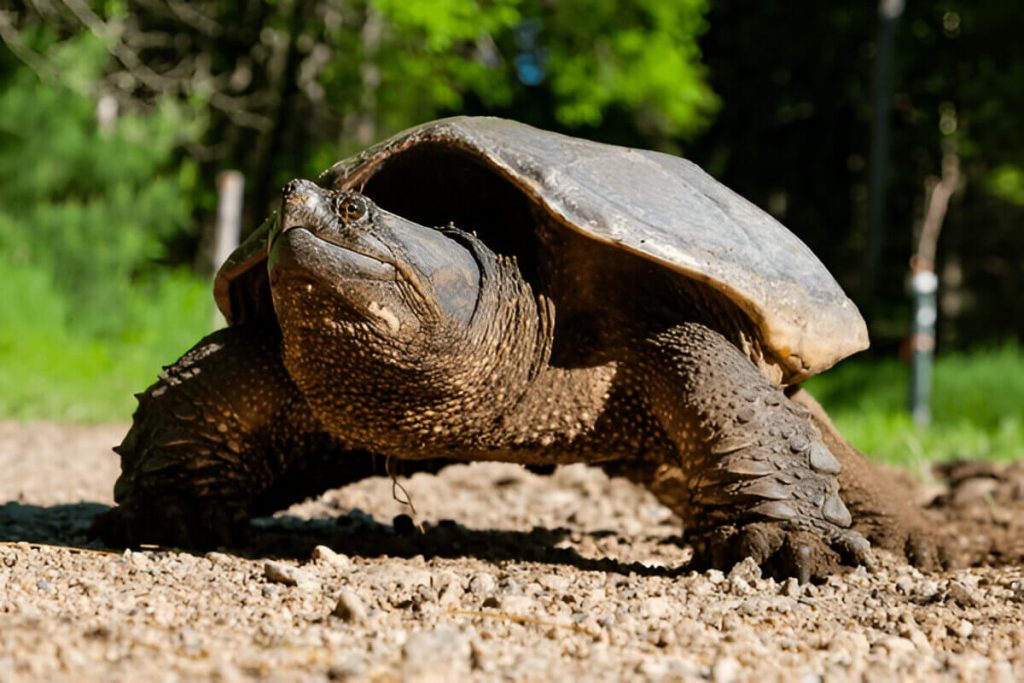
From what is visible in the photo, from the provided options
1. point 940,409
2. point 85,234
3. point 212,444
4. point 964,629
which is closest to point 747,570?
point 964,629

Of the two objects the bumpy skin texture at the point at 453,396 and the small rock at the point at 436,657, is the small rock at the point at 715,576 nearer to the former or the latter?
the bumpy skin texture at the point at 453,396

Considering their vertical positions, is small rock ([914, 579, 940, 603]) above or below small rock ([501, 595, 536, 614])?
below

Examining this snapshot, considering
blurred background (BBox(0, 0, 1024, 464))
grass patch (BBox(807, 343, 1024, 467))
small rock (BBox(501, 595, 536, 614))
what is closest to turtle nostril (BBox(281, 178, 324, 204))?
small rock (BBox(501, 595, 536, 614))

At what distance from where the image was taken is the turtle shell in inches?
105

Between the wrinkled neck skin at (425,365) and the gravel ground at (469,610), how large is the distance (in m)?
0.31

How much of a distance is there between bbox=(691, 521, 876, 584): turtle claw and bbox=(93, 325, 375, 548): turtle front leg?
1.00 metres

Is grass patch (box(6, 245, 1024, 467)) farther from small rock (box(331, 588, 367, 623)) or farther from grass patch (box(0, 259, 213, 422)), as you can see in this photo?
small rock (box(331, 588, 367, 623))

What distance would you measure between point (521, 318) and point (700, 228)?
475mm

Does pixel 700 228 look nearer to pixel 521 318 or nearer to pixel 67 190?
pixel 521 318

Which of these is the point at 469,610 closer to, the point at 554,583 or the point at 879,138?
the point at 554,583

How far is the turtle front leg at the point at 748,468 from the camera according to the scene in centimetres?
262

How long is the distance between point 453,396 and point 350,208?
52 cm

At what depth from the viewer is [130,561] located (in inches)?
99.0

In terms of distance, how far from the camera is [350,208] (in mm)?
2271
